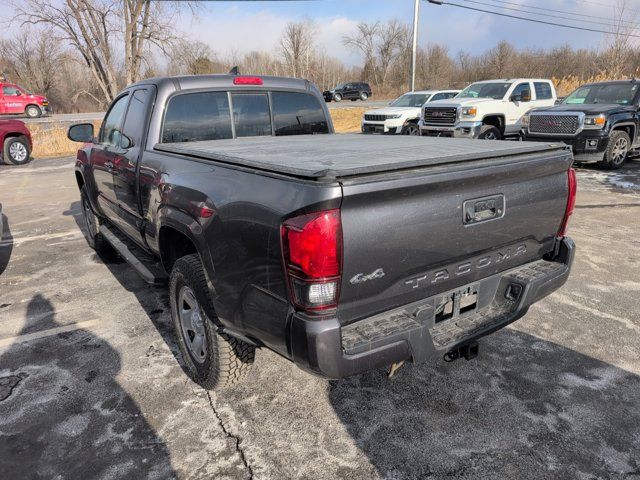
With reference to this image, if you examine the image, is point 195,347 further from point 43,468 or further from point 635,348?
point 635,348

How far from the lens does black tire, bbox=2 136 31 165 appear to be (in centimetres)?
1417

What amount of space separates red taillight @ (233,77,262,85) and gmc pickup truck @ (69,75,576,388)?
0.95 meters

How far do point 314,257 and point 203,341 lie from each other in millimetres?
1417

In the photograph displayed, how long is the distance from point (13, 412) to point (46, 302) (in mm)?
1892

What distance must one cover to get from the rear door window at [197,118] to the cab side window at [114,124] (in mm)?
693

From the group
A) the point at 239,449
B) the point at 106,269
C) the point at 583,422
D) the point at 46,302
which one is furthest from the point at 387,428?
the point at 106,269

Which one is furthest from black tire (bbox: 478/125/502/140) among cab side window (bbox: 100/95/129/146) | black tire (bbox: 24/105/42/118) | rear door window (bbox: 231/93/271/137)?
black tire (bbox: 24/105/42/118)

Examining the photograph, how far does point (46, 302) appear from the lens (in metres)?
4.48

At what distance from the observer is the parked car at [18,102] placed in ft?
87.7

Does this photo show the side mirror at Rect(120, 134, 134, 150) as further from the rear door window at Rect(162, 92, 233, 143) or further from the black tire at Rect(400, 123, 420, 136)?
the black tire at Rect(400, 123, 420, 136)

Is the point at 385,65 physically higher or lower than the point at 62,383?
higher

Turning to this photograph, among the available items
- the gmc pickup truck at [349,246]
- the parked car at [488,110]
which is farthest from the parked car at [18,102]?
the gmc pickup truck at [349,246]

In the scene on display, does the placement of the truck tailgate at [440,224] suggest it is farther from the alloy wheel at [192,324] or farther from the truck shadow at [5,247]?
the truck shadow at [5,247]

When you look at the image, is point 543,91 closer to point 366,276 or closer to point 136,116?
point 136,116
